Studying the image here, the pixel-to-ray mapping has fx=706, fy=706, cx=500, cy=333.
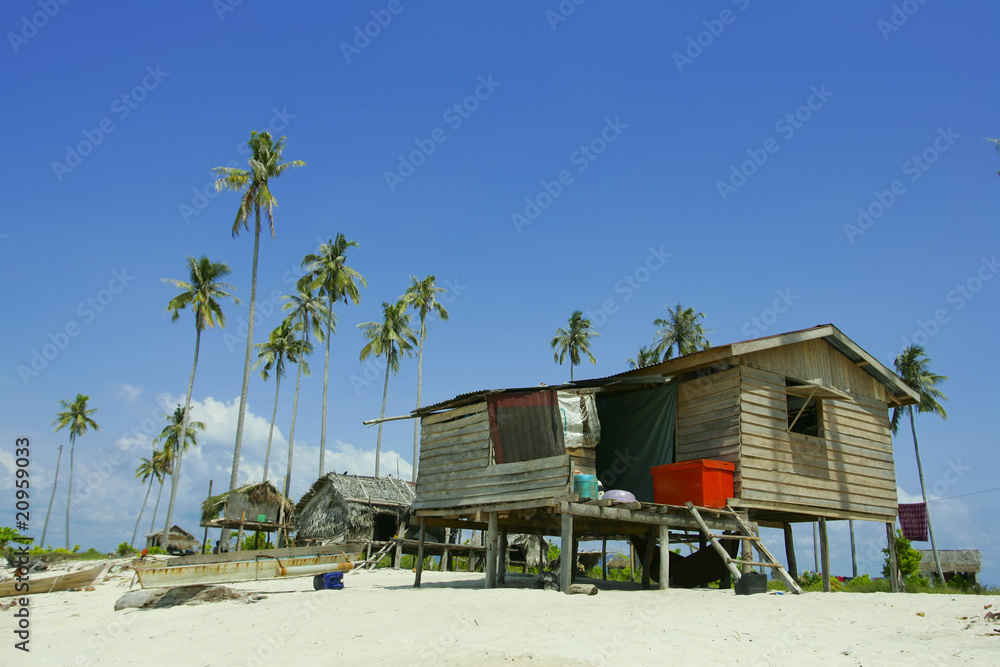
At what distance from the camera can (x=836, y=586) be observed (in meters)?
21.3

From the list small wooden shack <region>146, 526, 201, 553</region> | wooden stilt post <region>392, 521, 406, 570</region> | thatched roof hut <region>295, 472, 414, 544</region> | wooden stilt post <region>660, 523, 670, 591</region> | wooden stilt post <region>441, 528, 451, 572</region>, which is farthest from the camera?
small wooden shack <region>146, 526, 201, 553</region>

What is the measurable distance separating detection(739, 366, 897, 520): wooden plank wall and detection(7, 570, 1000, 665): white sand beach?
3.42 metres

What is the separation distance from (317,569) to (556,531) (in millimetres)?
5856

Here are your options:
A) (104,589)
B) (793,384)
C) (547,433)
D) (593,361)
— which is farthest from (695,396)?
(593,361)

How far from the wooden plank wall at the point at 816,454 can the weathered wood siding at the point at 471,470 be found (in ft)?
13.1

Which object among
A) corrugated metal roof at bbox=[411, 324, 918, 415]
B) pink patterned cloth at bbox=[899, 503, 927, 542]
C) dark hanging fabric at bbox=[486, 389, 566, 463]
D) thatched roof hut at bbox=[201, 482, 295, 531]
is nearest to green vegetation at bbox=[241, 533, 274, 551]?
thatched roof hut at bbox=[201, 482, 295, 531]

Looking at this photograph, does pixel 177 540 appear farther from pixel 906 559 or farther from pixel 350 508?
pixel 906 559

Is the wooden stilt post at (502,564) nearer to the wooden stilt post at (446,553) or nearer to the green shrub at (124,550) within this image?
the wooden stilt post at (446,553)

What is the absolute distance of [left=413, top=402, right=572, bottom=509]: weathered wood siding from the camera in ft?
45.1

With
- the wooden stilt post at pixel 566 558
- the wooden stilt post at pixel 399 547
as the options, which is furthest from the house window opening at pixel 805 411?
the wooden stilt post at pixel 399 547

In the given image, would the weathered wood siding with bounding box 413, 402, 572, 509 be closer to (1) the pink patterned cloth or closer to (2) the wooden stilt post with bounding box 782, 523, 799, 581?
(2) the wooden stilt post with bounding box 782, 523, 799, 581

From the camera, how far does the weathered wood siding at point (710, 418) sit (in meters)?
14.5

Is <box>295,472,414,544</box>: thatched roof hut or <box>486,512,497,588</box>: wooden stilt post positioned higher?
<box>295,472,414,544</box>: thatched roof hut

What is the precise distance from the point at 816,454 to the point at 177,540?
134ft
